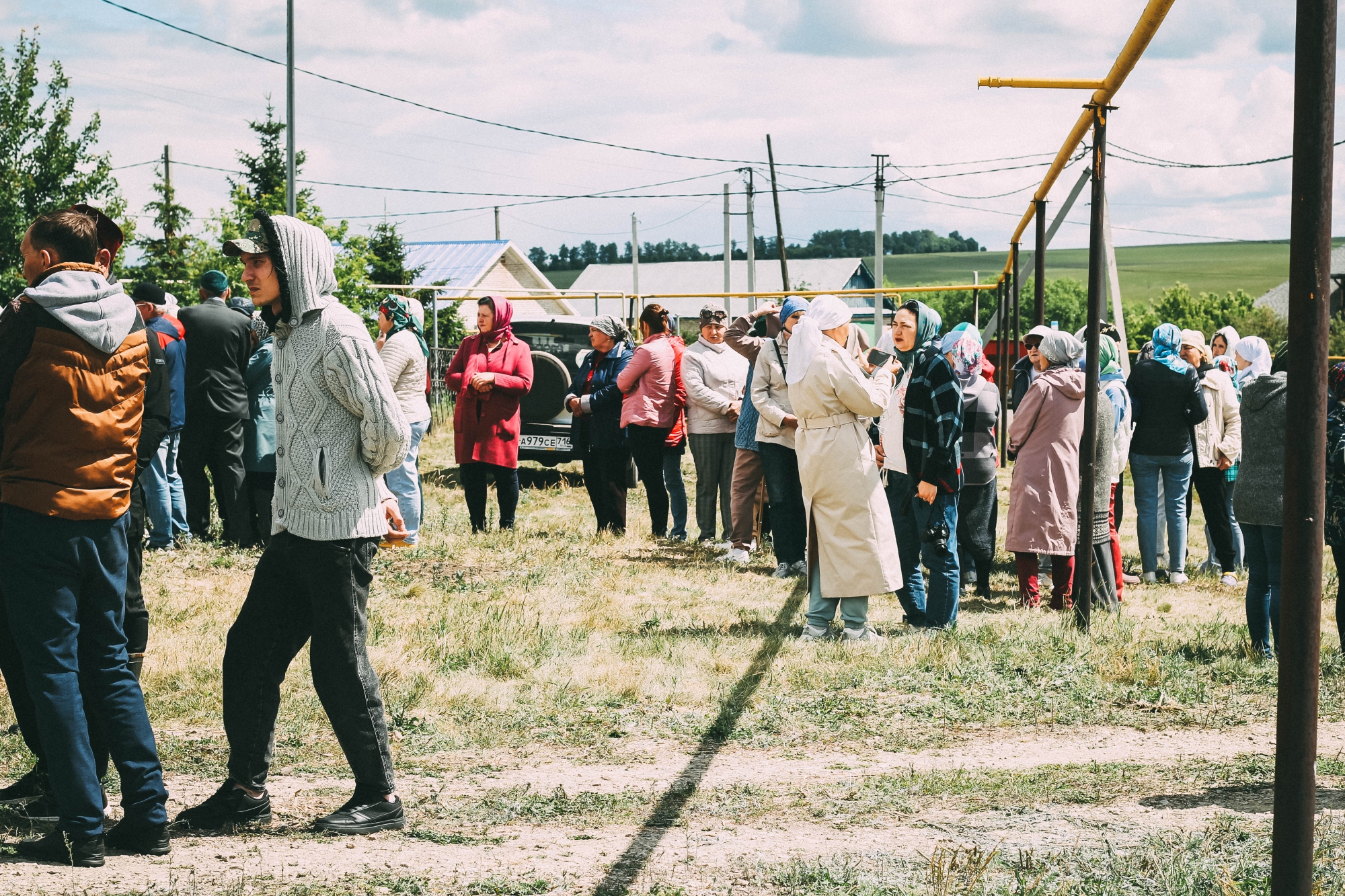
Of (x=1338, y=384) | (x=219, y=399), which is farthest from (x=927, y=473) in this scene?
(x=219, y=399)

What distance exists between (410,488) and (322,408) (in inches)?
222

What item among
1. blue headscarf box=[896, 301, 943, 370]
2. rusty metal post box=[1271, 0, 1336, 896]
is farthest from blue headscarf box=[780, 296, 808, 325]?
rusty metal post box=[1271, 0, 1336, 896]

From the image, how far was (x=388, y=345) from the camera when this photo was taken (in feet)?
28.9

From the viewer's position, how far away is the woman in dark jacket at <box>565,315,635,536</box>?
10.8 metres

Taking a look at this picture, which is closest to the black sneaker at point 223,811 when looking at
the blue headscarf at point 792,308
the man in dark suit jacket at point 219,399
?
the blue headscarf at point 792,308

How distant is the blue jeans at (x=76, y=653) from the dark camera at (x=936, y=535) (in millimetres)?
4465

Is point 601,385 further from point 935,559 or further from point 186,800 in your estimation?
point 186,800

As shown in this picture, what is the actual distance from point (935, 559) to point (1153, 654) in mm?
1255

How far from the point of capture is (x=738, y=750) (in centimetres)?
530

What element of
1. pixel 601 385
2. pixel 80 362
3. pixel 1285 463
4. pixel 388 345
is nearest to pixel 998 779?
pixel 1285 463

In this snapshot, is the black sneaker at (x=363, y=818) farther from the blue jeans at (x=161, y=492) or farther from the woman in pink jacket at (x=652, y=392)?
the woman in pink jacket at (x=652, y=392)

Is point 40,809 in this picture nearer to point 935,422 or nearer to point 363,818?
point 363,818

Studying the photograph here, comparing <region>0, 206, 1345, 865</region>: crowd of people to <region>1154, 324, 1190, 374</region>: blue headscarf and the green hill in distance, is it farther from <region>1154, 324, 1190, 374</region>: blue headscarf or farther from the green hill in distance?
the green hill in distance

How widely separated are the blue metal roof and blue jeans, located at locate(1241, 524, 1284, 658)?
1925 inches
